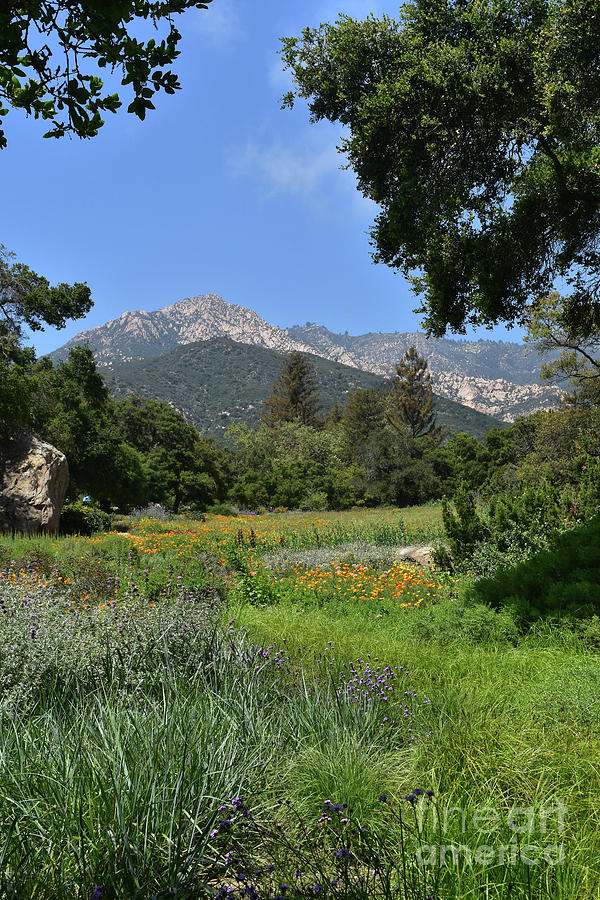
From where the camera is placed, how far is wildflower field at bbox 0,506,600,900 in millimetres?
1842

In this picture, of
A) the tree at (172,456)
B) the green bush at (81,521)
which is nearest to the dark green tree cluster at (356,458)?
the tree at (172,456)

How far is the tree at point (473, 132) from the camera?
5.40 m

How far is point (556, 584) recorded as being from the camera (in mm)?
5281

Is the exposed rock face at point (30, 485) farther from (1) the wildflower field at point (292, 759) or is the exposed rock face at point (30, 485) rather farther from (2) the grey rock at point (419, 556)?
(2) the grey rock at point (419, 556)

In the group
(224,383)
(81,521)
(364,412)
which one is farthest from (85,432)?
(224,383)

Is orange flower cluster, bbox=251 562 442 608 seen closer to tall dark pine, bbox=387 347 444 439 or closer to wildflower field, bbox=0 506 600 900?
wildflower field, bbox=0 506 600 900

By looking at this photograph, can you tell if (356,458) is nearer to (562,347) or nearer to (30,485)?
(562,347)

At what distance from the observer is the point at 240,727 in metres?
2.79

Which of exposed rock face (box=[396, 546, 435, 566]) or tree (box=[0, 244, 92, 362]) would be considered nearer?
exposed rock face (box=[396, 546, 435, 566])

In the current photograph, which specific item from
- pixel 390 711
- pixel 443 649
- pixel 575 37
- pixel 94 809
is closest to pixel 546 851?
pixel 390 711

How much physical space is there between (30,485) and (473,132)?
44.9 feet

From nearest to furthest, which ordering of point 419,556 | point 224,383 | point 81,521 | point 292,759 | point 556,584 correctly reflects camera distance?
point 292,759 < point 556,584 < point 419,556 < point 81,521 < point 224,383

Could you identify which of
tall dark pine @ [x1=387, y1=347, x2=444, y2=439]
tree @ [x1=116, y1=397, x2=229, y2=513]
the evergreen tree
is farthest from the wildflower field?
tall dark pine @ [x1=387, y1=347, x2=444, y2=439]

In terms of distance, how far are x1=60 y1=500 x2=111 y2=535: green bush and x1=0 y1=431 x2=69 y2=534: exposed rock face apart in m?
1.80
